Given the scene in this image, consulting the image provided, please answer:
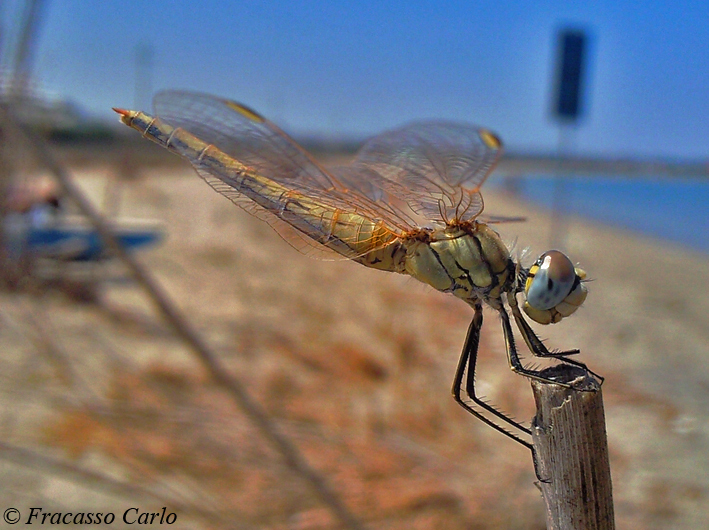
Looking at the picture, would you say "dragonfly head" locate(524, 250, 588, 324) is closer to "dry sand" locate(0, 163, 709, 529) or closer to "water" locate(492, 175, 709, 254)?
"dry sand" locate(0, 163, 709, 529)

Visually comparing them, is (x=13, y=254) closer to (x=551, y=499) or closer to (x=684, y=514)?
(x=551, y=499)

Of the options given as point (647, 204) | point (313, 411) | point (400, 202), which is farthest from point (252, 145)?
point (647, 204)

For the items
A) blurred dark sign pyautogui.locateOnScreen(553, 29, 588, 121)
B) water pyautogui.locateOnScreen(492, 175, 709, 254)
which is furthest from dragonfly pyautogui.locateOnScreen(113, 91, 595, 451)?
water pyautogui.locateOnScreen(492, 175, 709, 254)

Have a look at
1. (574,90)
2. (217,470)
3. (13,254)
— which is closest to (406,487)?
(217,470)

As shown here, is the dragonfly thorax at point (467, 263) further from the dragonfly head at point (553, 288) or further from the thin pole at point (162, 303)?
the thin pole at point (162, 303)

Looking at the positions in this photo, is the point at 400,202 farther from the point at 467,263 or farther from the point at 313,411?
the point at 313,411

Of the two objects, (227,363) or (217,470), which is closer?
(217,470)
